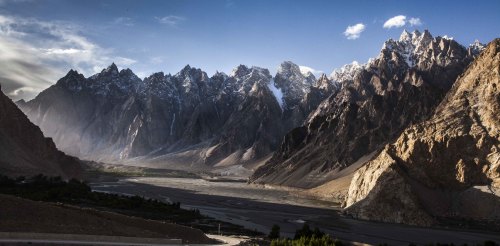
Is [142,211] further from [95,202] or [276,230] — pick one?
[276,230]

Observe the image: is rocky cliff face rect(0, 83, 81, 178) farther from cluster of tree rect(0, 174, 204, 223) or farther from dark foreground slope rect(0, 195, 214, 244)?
dark foreground slope rect(0, 195, 214, 244)

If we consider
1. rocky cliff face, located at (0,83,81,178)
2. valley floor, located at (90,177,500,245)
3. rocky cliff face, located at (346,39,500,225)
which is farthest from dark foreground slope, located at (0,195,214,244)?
rocky cliff face, located at (0,83,81,178)

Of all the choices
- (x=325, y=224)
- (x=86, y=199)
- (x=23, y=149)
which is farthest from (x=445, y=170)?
(x=23, y=149)

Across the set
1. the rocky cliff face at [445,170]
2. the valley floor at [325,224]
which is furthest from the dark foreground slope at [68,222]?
the rocky cliff face at [445,170]

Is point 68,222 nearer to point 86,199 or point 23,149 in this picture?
point 86,199

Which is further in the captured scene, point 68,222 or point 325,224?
point 325,224
